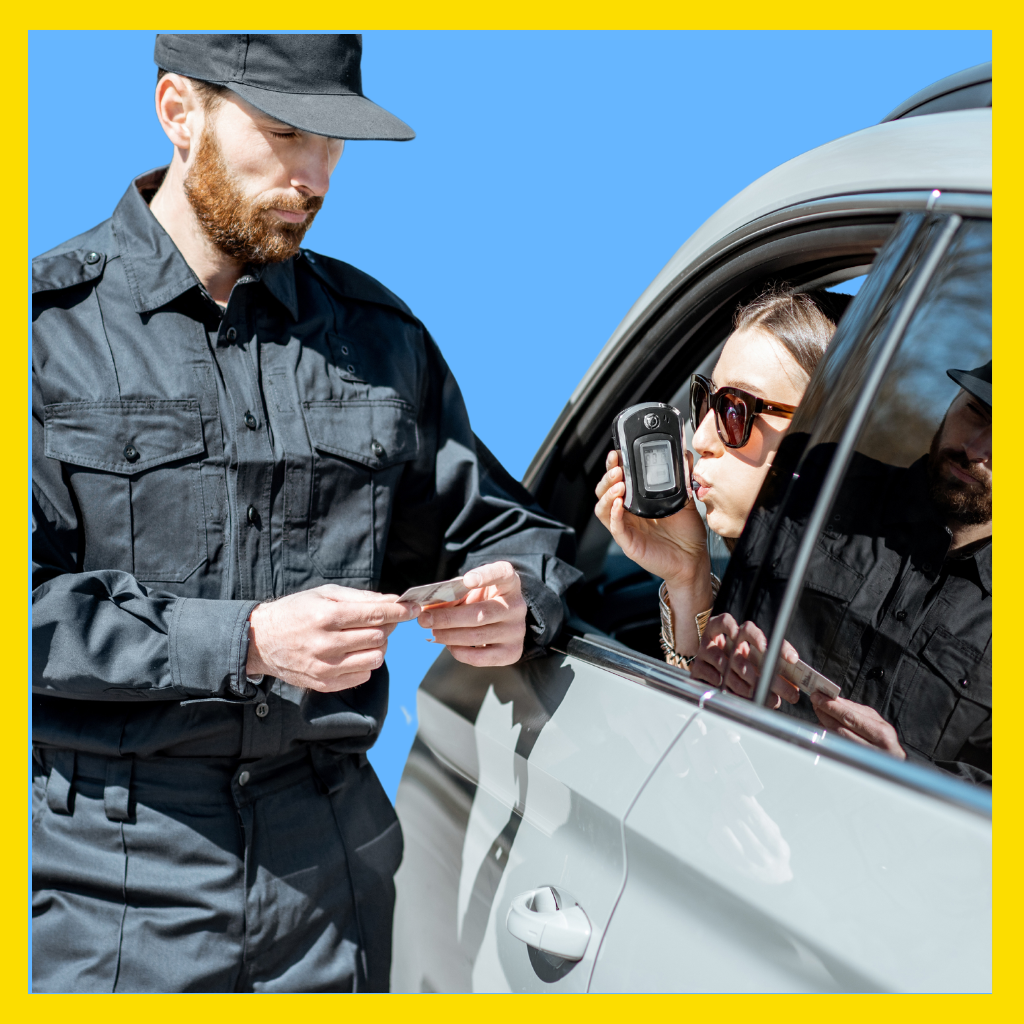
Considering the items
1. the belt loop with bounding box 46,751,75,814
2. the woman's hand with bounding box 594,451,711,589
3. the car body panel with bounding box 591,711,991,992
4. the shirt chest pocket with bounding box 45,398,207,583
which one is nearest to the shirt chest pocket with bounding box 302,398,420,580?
the shirt chest pocket with bounding box 45,398,207,583

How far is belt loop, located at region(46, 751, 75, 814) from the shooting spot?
171 cm

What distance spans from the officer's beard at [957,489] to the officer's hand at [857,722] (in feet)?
0.77

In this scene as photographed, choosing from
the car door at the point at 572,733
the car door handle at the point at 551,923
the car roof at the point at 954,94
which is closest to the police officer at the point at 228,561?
the car door at the point at 572,733

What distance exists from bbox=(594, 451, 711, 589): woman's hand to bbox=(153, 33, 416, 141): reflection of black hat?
80 centimetres

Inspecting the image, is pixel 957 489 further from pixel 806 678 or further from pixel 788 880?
pixel 788 880

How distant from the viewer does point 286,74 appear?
6.27ft

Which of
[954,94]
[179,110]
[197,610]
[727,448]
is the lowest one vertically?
[197,610]

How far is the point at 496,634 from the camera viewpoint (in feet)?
5.89

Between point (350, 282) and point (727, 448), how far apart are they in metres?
0.92

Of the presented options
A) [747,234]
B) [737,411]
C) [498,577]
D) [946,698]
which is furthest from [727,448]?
[946,698]

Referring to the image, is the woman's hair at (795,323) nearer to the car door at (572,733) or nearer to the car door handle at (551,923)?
the car door at (572,733)

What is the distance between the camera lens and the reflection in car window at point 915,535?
1.06 m

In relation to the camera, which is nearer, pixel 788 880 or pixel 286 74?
pixel 788 880

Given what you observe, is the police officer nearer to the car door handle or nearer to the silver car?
the silver car
